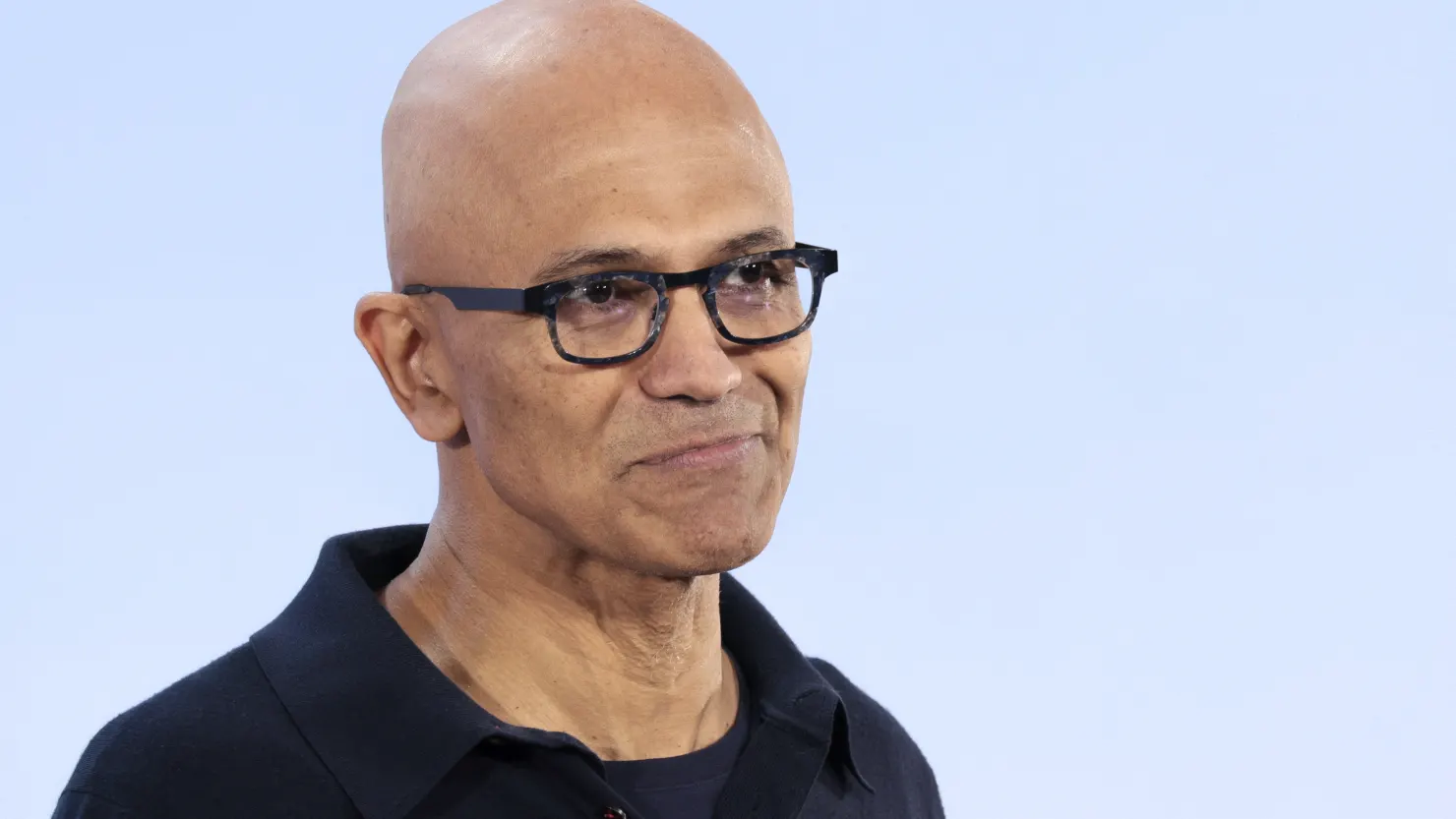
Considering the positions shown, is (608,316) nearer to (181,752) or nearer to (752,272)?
(752,272)

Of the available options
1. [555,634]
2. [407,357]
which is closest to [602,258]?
[407,357]

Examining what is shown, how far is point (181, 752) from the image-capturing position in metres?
2.70

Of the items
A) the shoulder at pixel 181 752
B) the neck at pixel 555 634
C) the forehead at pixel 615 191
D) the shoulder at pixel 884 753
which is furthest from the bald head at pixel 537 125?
the shoulder at pixel 884 753

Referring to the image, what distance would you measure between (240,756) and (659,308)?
81cm

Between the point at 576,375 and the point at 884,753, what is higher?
the point at 576,375

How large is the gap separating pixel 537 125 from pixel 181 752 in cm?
95

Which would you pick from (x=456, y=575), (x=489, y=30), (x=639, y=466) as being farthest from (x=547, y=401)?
(x=489, y=30)

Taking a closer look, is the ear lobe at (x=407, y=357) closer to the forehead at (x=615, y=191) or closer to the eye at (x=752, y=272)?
the forehead at (x=615, y=191)

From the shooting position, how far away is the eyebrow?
2.66 meters

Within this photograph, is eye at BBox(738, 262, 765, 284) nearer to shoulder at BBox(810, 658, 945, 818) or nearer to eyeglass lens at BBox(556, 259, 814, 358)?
eyeglass lens at BBox(556, 259, 814, 358)


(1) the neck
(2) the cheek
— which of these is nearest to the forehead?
(2) the cheek

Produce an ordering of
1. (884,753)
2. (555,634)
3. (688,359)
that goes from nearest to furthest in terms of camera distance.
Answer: (688,359) < (555,634) < (884,753)

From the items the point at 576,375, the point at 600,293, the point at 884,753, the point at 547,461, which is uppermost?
the point at 600,293

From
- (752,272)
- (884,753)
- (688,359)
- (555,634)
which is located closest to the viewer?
(688,359)
